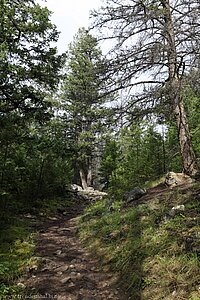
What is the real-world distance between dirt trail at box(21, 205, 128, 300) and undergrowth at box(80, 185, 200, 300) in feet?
0.80

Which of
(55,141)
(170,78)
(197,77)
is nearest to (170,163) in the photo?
(170,78)

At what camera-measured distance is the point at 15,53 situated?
33.6ft

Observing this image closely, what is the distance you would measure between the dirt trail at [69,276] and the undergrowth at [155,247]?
24 cm

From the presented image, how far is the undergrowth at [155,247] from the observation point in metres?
3.79

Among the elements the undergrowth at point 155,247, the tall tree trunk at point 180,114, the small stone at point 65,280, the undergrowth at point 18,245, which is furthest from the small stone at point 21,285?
the tall tree trunk at point 180,114

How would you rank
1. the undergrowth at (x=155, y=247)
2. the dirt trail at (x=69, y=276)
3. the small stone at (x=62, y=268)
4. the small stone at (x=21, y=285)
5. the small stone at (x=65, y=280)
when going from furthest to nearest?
the small stone at (x=62, y=268) < the small stone at (x=65, y=280) < the small stone at (x=21, y=285) < the dirt trail at (x=69, y=276) < the undergrowth at (x=155, y=247)

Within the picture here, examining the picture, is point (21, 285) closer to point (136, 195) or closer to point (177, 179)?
point (136, 195)

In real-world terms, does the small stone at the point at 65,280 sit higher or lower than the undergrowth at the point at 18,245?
lower

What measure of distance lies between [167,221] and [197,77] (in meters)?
3.10

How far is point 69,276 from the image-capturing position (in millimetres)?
5102

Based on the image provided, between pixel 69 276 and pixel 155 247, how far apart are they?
1.66 metres

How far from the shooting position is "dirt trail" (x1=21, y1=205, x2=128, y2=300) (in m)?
4.41

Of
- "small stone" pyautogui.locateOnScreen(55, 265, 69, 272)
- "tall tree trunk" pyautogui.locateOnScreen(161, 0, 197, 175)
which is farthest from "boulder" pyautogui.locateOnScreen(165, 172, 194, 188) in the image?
"small stone" pyautogui.locateOnScreen(55, 265, 69, 272)

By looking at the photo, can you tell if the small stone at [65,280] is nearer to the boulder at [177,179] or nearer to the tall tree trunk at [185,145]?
the boulder at [177,179]
